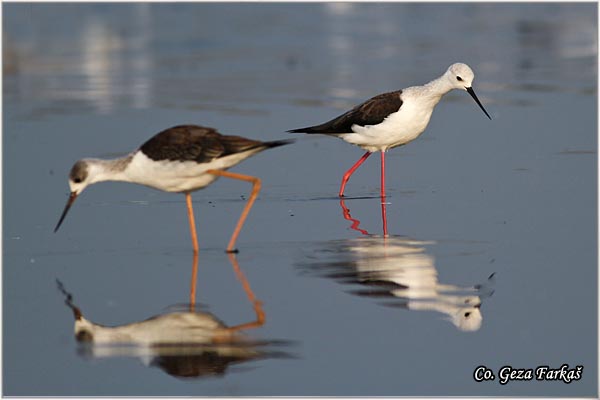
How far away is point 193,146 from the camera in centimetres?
780

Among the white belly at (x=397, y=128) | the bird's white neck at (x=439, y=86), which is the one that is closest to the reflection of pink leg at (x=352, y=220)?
the white belly at (x=397, y=128)

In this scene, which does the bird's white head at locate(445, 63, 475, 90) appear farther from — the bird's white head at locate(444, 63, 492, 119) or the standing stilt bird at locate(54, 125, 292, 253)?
the standing stilt bird at locate(54, 125, 292, 253)

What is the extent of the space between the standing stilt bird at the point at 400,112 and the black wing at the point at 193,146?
7.69 feet

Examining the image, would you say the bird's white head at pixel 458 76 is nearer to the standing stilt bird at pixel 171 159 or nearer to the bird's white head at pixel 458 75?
the bird's white head at pixel 458 75

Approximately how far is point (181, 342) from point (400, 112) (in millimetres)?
4334

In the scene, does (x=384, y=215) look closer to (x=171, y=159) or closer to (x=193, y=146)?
(x=193, y=146)

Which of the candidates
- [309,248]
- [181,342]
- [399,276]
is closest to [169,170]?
[309,248]

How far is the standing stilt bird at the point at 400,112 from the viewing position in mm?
9977

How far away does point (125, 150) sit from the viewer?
12.2 metres

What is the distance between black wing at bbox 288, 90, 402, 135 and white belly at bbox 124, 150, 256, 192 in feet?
7.77

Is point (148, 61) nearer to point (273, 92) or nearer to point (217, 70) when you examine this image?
point (217, 70)

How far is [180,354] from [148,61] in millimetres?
14489

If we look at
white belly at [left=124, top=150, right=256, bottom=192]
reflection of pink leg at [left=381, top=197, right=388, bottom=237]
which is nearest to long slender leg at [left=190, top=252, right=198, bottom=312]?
white belly at [left=124, top=150, right=256, bottom=192]

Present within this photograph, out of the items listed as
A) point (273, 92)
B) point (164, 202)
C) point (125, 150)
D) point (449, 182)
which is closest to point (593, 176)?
point (449, 182)
